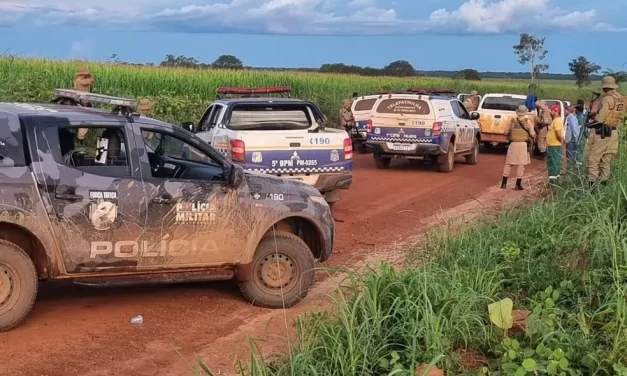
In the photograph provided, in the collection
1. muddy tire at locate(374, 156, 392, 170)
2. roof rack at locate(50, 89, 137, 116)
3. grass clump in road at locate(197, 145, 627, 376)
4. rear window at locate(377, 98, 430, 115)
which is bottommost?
muddy tire at locate(374, 156, 392, 170)

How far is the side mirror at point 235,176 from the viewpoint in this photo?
7168mm

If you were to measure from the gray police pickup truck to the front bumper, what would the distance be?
10.1 m

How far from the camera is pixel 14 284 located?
630 centimetres

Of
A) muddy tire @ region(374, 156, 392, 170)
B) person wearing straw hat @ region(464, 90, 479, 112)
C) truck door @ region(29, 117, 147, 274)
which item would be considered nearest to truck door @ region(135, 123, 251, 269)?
truck door @ region(29, 117, 147, 274)

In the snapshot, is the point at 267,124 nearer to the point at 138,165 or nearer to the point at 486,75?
the point at 138,165

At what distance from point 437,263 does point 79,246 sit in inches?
119

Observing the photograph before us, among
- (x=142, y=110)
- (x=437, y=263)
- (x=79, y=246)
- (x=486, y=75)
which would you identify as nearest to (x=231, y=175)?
(x=79, y=246)

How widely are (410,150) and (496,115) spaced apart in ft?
20.2

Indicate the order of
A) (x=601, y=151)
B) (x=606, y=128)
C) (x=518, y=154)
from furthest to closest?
(x=518, y=154) → (x=606, y=128) → (x=601, y=151)

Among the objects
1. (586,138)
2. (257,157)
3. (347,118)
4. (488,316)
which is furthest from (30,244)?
(347,118)

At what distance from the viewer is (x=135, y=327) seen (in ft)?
22.2

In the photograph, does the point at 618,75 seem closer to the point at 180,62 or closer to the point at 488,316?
the point at 488,316

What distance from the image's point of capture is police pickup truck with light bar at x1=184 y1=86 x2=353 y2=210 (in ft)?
34.9

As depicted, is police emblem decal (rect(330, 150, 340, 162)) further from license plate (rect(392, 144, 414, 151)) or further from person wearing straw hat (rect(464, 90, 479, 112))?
person wearing straw hat (rect(464, 90, 479, 112))
